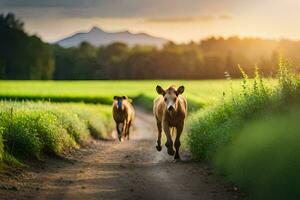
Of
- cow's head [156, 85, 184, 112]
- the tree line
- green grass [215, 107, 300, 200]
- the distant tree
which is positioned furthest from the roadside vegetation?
the distant tree

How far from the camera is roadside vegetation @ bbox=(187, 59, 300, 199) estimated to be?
41.3ft

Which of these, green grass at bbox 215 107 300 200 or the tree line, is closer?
green grass at bbox 215 107 300 200

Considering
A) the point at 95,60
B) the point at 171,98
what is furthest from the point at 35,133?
the point at 95,60

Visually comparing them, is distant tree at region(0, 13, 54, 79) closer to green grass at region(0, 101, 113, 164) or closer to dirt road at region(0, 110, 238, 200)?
green grass at region(0, 101, 113, 164)

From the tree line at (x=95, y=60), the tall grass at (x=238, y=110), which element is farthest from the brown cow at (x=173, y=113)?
the tree line at (x=95, y=60)

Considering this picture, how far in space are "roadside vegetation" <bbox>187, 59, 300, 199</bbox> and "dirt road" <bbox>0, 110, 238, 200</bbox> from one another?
0.53 meters

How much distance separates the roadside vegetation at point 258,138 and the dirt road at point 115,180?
0.53 metres

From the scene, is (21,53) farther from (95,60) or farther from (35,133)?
(35,133)

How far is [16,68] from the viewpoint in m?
138

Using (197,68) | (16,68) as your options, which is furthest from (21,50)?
(197,68)

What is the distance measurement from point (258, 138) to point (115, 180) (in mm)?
3526

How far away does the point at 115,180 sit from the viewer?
1608 cm

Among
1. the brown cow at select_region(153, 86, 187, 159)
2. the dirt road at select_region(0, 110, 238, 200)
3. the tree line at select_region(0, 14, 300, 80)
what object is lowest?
the dirt road at select_region(0, 110, 238, 200)

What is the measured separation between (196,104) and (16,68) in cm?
9468
